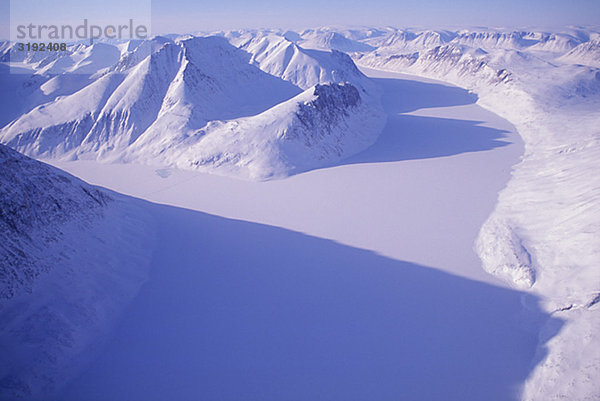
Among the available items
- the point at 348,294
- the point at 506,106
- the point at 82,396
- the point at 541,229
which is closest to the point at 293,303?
the point at 348,294

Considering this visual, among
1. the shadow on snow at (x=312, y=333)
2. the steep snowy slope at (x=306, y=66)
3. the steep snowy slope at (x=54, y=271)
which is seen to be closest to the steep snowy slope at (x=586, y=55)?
the steep snowy slope at (x=306, y=66)

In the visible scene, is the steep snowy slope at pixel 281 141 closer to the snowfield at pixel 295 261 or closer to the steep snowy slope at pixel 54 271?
the snowfield at pixel 295 261

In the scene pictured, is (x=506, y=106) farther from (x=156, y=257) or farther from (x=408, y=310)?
(x=156, y=257)

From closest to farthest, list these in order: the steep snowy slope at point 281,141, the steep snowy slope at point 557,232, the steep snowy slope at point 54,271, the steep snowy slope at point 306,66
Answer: the steep snowy slope at point 557,232, the steep snowy slope at point 54,271, the steep snowy slope at point 281,141, the steep snowy slope at point 306,66

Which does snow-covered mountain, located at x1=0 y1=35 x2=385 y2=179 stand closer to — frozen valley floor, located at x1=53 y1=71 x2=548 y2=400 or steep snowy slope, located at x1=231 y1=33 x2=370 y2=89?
frozen valley floor, located at x1=53 y1=71 x2=548 y2=400

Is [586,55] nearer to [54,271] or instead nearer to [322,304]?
[322,304]

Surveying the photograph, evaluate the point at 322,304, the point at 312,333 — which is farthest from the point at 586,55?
the point at 312,333
